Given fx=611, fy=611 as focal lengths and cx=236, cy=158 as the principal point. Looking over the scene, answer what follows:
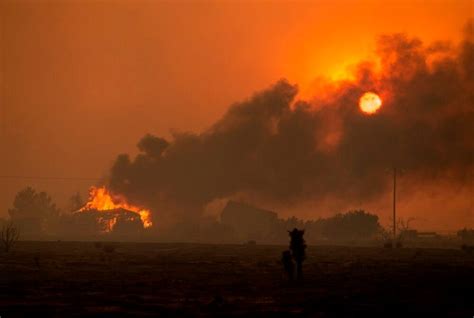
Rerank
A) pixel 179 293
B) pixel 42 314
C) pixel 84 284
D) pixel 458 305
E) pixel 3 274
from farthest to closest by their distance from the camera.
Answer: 1. pixel 3 274
2. pixel 84 284
3. pixel 179 293
4. pixel 458 305
5. pixel 42 314

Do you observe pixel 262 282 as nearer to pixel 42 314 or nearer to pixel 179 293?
pixel 179 293

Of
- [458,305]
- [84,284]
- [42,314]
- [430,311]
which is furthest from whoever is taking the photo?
[84,284]

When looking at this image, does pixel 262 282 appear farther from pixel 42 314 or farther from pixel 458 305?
pixel 42 314

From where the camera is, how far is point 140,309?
40438 mm

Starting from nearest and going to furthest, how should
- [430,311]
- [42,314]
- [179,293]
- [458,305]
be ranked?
[42,314], [430,311], [458,305], [179,293]

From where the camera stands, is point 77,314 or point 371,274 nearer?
point 77,314

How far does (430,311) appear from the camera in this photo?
40250 mm

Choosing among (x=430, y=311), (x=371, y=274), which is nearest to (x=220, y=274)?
(x=371, y=274)

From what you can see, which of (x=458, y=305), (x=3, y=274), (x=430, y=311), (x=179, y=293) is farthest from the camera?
(x=3, y=274)

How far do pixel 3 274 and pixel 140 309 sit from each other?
1349 inches

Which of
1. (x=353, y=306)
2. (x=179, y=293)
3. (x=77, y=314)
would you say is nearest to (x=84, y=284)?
(x=179, y=293)

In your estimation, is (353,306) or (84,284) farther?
(84,284)

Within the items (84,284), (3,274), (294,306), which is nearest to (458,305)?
(294,306)

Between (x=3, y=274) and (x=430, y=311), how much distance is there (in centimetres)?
4801
